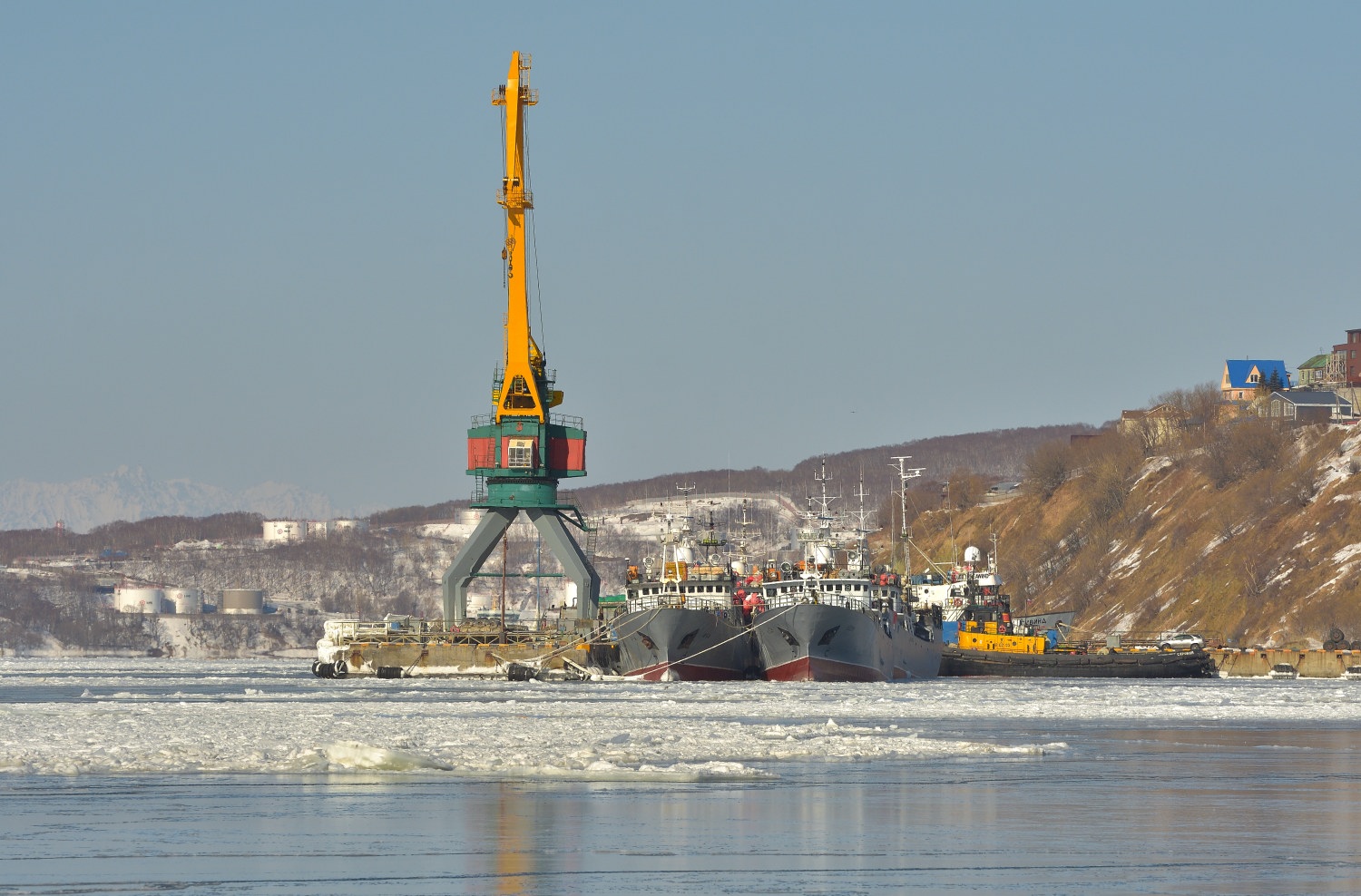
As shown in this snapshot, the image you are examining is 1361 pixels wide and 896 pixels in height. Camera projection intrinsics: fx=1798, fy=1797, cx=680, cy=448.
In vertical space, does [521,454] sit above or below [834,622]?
above

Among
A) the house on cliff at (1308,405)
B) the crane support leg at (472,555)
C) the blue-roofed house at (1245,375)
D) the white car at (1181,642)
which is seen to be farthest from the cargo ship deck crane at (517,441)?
the blue-roofed house at (1245,375)

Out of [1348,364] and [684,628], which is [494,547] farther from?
[1348,364]

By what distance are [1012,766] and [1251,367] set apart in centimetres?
17531

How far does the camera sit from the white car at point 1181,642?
3497 inches

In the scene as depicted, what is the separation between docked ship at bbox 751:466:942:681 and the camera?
2783 inches

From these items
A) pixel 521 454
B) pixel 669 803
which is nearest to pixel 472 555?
pixel 521 454

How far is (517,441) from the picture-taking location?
89500mm

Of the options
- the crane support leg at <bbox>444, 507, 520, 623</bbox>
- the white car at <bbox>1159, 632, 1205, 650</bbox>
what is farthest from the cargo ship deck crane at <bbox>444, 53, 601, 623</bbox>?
the white car at <bbox>1159, 632, 1205, 650</bbox>

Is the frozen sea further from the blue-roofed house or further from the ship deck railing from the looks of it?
the blue-roofed house

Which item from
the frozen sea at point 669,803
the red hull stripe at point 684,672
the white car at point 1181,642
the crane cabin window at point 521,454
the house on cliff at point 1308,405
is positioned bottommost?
the frozen sea at point 669,803

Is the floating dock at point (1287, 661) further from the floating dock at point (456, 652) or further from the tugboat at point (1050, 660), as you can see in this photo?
the floating dock at point (456, 652)

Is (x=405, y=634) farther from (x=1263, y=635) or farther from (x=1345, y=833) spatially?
(x=1345, y=833)

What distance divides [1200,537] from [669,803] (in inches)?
4438

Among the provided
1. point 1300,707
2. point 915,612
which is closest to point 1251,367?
point 915,612
